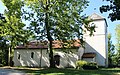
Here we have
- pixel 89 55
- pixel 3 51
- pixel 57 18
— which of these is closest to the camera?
pixel 57 18

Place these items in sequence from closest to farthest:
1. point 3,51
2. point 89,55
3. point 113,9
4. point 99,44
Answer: point 113,9 < point 89,55 < point 99,44 < point 3,51

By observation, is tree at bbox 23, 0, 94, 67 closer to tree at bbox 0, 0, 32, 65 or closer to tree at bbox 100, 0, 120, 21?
tree at bbox 0, 0, 32, 65

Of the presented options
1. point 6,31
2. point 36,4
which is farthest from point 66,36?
point 6,31

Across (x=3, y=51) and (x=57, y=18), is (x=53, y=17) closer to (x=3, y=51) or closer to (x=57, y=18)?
(x=57, y=18)

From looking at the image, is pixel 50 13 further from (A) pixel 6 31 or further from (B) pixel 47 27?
(A) pixel 6 31

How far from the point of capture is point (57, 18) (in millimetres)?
36188

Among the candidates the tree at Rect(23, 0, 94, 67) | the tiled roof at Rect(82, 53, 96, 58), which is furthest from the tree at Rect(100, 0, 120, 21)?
the tiled roof at Rect(82, 53, 96, 58)

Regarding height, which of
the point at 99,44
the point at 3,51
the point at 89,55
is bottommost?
the point at 89,55

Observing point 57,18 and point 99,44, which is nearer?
point 57,18

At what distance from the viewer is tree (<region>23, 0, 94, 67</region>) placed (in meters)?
36.3

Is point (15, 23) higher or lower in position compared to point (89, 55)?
higher

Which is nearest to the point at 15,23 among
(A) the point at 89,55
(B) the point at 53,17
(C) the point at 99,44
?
(B) the point at 53,17

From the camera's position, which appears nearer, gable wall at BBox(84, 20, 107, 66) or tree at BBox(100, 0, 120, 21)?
tree at BBox(100, 0, 120, 21)

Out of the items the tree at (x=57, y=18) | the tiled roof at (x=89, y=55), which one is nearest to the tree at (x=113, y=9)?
the tree at (x=57, y=18)
